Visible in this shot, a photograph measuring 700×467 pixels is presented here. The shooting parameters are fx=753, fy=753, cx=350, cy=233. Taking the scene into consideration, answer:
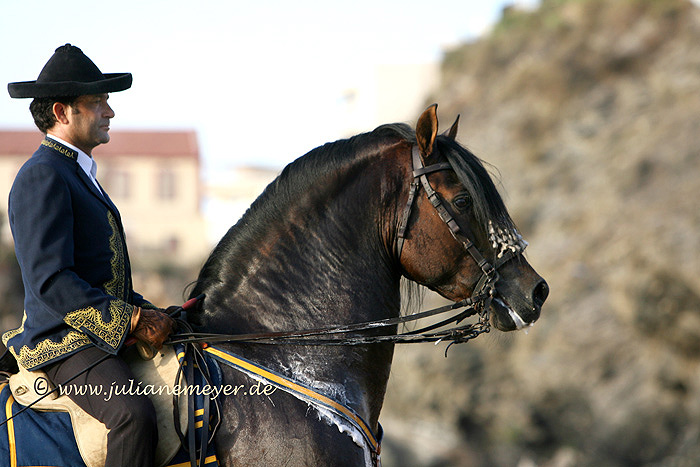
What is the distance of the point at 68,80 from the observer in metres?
3.60

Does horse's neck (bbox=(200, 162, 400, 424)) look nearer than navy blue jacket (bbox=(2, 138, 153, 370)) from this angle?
No

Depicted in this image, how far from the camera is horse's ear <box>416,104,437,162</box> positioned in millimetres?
3703

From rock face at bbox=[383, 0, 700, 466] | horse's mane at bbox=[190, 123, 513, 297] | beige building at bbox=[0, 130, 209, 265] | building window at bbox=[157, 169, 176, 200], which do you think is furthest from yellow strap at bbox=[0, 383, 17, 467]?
building window at bbox=[157, 169, 176, 200]

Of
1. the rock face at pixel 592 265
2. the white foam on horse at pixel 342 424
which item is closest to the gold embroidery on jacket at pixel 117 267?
the white foam on horse at pixel 342 424

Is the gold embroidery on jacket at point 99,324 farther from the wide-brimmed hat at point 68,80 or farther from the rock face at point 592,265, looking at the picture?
the rock face at point 592,265

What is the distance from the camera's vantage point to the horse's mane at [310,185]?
3828 millimetres

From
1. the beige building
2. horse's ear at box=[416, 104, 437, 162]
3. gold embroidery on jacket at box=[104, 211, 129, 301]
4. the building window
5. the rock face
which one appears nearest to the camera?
gold embroidery on jacket at box=[104, 211, 129, 301]

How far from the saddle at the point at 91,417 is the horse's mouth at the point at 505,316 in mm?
1571

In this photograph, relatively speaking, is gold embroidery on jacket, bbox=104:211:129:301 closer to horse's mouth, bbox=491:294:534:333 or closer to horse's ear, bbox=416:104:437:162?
horse's ear, bbox=416:104:437:162

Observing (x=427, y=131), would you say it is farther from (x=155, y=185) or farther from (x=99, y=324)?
(x=155, y=185)

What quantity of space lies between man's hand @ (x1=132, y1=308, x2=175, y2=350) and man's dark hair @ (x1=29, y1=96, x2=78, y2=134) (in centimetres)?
105

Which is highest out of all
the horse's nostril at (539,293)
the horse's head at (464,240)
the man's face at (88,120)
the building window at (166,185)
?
the man's face at (88,120)

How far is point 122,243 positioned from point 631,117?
21.1 m

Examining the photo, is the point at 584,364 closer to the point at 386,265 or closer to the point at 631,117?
the point at 631,117
